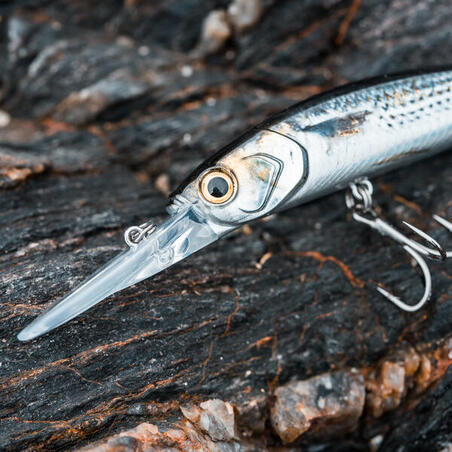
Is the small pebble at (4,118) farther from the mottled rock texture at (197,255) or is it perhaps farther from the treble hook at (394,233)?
the treble hook at (394,233)

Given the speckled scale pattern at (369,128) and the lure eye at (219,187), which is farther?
the speckled scale pattern at (369,128)

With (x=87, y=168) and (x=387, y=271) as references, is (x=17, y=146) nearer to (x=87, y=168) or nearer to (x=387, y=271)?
(x=87, y=168)

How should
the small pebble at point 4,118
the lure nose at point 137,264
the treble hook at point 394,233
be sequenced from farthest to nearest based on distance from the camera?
1. the small pebble at point 4,118
2. the treble hook at point 394,233
3. the lure nose at point 137,264

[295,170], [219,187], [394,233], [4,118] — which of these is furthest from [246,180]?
[4,118]

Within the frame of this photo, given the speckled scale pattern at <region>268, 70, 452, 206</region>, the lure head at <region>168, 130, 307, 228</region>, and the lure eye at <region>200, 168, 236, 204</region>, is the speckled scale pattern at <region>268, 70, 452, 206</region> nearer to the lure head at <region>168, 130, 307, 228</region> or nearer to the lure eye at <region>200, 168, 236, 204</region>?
the lure head at <region>168, 130, 307, 228</region>

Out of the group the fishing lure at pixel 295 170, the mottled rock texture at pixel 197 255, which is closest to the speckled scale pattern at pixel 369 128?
the fishing lure at pixel 295 170

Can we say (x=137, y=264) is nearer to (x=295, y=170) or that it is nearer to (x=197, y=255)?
(x=197, y=255)

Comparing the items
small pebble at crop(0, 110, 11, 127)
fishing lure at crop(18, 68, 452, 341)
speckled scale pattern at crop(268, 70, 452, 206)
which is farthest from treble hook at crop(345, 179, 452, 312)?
small pebble at crop(0, 110, 11, 127)

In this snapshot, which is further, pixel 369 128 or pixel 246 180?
pixel 369 128
